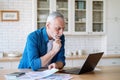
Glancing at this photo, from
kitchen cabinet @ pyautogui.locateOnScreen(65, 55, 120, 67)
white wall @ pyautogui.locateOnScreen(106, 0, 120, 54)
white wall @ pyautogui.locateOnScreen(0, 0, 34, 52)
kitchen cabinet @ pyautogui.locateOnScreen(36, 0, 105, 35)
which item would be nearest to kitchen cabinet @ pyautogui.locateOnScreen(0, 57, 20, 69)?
white wall @ pyautogui.locateOnScreen(0, 0, 34, 52)

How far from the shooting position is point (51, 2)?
14.3 ft

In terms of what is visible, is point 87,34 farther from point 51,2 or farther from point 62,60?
point 62,60

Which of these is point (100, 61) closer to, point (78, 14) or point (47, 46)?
point (78, 14)

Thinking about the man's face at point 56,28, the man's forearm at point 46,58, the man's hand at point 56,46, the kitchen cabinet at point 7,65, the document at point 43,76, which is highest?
the man's face at point 56,28

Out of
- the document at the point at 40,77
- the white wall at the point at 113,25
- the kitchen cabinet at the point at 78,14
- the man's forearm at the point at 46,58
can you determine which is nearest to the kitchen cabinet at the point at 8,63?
the kitchen cabinet at the point at 78,14

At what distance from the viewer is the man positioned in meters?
1.99

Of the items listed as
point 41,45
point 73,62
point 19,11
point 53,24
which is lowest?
point 73,62

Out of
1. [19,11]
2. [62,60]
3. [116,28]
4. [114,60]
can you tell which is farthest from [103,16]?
[62,60]

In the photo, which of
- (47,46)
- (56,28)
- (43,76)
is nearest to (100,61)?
(47,46)

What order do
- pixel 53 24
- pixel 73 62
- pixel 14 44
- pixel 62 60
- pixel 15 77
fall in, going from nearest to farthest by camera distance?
pixel 15 77
pixel 53 24
pixel 62 60
pixel 73 62
pixel 14 44

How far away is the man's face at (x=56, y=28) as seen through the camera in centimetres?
204

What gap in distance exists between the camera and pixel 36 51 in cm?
204

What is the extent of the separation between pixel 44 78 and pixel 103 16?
312 cm

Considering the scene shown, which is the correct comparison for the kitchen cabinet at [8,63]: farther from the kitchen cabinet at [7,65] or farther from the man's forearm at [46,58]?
the man's forearm at [46,58]
